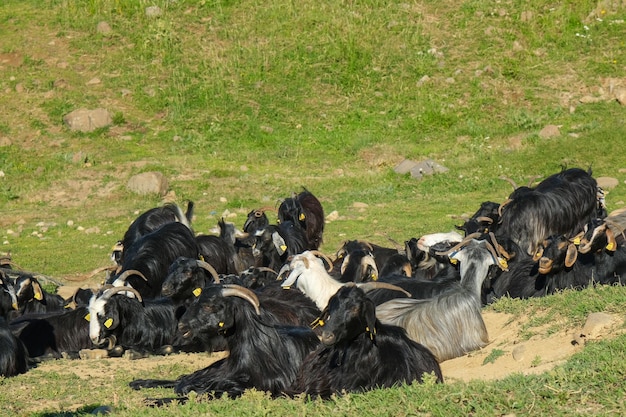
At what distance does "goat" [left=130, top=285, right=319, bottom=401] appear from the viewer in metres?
8.16

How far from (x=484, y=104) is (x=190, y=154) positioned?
640 centimetres

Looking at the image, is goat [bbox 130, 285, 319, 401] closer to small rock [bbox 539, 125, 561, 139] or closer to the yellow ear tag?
the yellow ear tag

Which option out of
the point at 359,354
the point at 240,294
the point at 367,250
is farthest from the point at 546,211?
the point at 359,354

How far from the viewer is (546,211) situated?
13.8 m

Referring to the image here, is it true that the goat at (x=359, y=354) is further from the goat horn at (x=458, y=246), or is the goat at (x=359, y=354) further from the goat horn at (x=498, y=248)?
the goat horn at (x=498, y=248)

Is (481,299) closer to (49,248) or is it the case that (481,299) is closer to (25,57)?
(49,248)

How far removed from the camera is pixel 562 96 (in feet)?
75.6

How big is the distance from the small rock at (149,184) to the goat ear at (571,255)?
10.00m

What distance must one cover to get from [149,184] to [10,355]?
10.3 meters

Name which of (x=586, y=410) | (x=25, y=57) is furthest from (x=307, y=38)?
(x=586, y=410)

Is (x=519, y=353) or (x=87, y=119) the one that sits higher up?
(x=87, y=119)

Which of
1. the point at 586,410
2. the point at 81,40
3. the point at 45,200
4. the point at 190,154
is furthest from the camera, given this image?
the point at 81,40

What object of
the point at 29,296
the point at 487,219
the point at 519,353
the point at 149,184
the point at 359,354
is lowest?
the point at 149,184

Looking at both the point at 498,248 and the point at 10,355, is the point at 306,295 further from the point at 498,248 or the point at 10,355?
the point at 10,355
